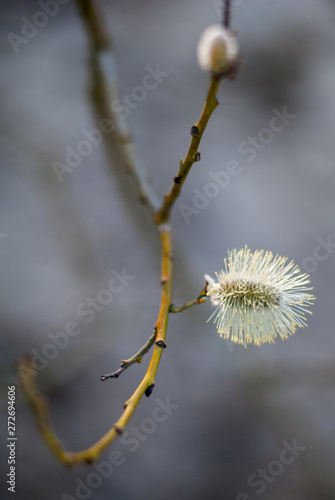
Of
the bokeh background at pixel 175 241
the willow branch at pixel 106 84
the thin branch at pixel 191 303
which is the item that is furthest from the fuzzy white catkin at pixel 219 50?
the bokeh background at pixel 175 241

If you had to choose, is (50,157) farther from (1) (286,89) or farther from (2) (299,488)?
(2) (299,488)

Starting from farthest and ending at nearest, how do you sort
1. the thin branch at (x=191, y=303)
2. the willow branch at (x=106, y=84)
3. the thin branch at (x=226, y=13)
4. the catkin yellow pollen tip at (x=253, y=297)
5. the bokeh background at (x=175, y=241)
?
the bokeh background at (x=175, y=241), the willow branch at (x=106, y=84), the catkin yellow pollen tip at (x=253, y=297), the thin branch at (x=191, y=303), the thin branch at (x=226, y=13)

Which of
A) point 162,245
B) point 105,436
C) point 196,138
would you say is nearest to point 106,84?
point 162,245

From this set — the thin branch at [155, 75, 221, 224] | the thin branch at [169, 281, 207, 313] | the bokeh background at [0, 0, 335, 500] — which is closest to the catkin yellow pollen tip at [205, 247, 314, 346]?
the thin branch at [169, 281, 207, 313]

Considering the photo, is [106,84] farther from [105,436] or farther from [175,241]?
[105,436]

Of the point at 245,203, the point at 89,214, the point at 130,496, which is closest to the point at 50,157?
the point at 89,214

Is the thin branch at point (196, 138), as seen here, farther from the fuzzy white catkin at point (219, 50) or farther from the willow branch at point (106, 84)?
the willow branch at point (106, 84)
